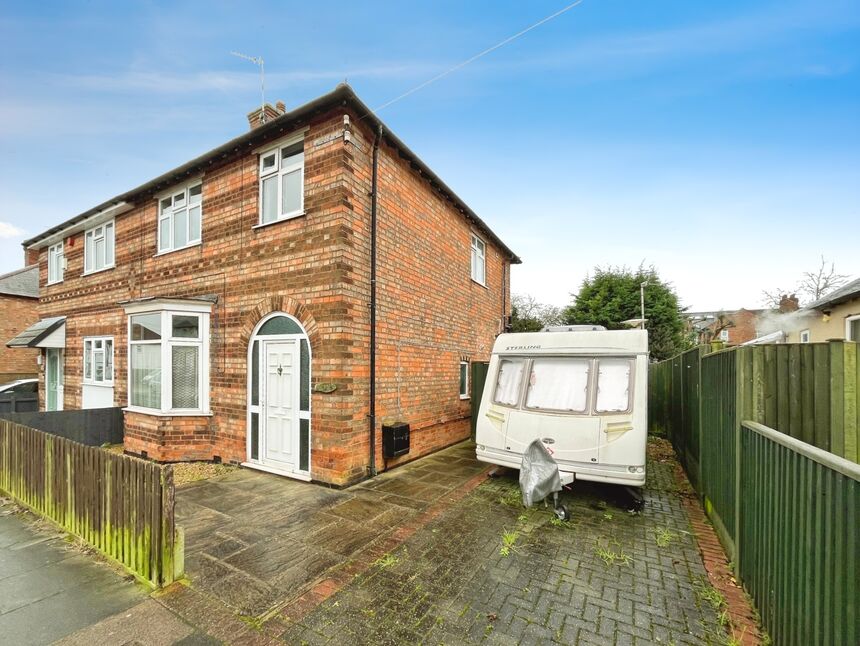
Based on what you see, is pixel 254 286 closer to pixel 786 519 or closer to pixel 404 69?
pixel 404 69

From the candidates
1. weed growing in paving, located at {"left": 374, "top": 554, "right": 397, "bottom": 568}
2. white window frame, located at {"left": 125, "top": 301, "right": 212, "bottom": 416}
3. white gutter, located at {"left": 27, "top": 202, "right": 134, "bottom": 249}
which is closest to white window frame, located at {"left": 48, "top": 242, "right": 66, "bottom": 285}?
white gutter, located at {"left": 27, "top": 202, "right": 134, "bottom": 249}

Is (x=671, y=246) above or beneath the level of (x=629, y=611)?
above

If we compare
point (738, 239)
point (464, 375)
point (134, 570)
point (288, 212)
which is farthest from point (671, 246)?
point (134, 570)

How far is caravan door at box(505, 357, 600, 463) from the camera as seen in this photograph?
15.6 ft

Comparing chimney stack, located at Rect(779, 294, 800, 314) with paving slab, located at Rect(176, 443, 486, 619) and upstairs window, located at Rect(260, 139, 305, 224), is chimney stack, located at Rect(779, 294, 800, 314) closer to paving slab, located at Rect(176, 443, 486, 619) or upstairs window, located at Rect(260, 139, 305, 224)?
paving slab, located at Rect(176, 443, 486, 619)

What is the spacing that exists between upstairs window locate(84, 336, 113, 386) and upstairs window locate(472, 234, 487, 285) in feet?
32.0

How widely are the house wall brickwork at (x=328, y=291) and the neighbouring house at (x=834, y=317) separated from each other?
7457 mm

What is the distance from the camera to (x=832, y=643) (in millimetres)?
1713

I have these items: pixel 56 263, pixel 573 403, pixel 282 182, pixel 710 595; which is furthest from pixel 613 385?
pixel 56 263

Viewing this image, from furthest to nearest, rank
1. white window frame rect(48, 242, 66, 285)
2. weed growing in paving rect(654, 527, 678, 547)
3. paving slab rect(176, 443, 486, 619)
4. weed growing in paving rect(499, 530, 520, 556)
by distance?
white window frame rect(48, 242, 66, 285), weed growing in paving rect(654, 527, 678, 547), weed growing in paving rect(499, 530, 520, 556), paving slab rect(176, 443, 486, 619)

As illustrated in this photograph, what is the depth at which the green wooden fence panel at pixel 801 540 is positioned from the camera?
1660 mm

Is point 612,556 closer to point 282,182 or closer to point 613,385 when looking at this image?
point 613,385

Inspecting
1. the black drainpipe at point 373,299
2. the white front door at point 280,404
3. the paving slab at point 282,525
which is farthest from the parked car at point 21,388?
the black drainpipe at point 373,299

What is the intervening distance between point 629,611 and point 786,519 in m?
1.32
